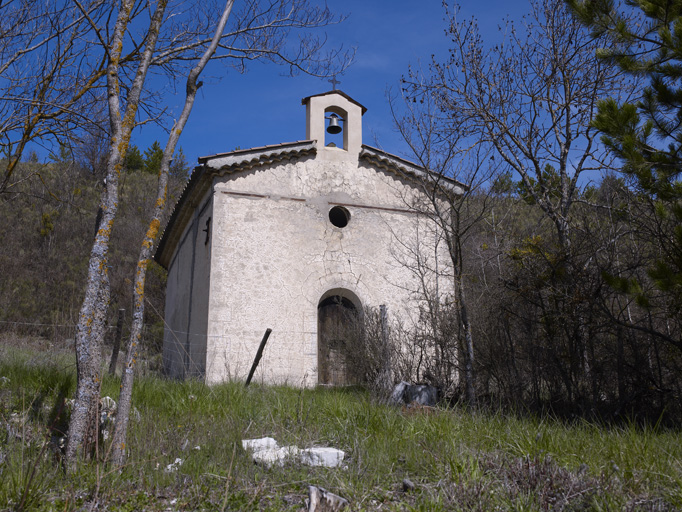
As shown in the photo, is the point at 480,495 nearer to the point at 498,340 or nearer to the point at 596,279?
the point at 596,279

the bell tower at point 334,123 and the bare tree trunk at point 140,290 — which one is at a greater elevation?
the bell tower at point 334,123

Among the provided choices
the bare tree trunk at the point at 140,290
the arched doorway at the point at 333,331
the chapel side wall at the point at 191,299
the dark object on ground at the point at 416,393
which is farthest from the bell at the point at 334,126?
the bare tree trunk at the point at 140,290

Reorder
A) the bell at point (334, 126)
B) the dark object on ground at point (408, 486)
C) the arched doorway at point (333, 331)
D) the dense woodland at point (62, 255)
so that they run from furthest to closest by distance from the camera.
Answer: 1. the dense woodland at point (62, 255)
2. the bell at point (334, 126)
3. the arched doorway at point (333, 331)
4. the dark object on ground at point (408, 486)

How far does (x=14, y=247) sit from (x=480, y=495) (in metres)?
30.5

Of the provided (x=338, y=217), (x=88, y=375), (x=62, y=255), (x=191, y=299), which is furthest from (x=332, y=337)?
(x=62, y=255)

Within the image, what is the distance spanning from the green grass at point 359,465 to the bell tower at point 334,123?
7385 millimetres

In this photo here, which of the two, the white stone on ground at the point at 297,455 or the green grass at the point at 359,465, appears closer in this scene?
the green grass at the point at 359,465

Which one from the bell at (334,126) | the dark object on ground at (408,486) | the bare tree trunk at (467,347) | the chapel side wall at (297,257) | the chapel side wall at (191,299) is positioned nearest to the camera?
the dark object on ground at (408,486)

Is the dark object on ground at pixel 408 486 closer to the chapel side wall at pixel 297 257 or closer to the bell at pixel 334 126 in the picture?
the chapel side wall at pixel 297 257

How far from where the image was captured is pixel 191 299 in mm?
12477

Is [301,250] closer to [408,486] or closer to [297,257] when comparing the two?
[297,257]

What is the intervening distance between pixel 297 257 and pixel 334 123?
3161mm

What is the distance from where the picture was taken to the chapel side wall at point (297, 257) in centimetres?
1055

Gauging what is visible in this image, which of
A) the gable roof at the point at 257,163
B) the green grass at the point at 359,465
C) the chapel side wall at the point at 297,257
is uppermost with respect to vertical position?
the gable roof at the point at 257,163
